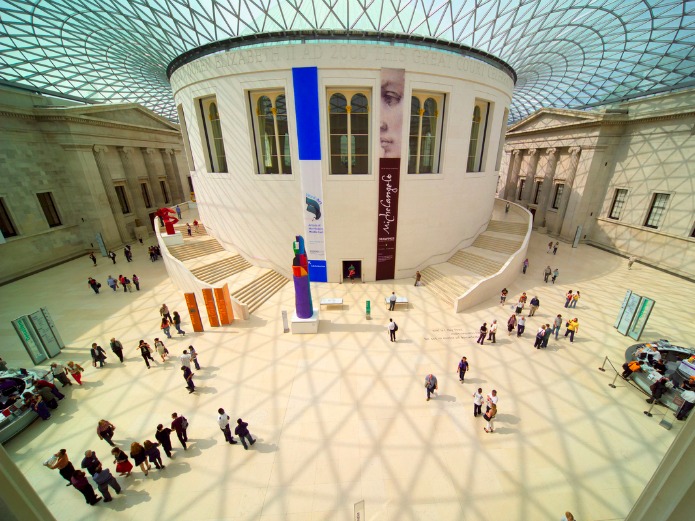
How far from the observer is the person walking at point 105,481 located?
718 cm

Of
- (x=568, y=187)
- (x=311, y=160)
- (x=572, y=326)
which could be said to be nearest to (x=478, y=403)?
(x=572, y=326)

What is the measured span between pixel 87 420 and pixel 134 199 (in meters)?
28.3

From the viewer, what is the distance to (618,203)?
83.1ft

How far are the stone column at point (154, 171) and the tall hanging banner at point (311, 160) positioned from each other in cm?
2586

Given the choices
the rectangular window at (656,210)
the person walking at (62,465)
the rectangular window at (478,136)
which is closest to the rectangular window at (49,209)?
the person walking at (62,465)

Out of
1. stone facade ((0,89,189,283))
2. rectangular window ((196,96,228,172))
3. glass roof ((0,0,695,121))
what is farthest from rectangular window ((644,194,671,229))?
stone facade ((0,89,189,283))

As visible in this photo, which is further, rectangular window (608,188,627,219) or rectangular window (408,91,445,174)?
rectangular window (608,188,627,219)

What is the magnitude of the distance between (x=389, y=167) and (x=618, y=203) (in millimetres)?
22568

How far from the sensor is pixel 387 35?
16281 mm

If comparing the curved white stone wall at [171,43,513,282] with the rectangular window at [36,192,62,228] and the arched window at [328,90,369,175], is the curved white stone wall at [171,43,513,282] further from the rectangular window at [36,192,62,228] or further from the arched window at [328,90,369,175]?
the rectangular window at [36,192,62,228]

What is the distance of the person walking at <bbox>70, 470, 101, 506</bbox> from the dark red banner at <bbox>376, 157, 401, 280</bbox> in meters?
16.1

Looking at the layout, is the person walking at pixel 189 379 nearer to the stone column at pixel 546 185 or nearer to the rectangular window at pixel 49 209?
the rectangular window at pixel 49 209

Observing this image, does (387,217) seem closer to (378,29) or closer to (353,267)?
(353,267)

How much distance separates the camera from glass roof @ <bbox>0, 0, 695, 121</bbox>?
62.2 feet
